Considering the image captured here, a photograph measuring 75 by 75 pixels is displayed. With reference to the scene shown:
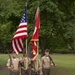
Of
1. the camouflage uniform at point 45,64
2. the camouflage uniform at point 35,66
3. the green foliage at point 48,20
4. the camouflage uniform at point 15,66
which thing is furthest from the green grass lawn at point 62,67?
the camouflage uniform at point 15,66

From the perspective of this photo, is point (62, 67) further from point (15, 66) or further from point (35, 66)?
point (15, 66)

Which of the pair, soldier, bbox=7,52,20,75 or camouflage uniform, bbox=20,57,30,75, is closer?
soldier, bbox=7,52,20,75

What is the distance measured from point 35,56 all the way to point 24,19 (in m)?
1.77

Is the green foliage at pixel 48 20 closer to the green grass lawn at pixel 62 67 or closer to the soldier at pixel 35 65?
the green grass lawn at pixel 62 67

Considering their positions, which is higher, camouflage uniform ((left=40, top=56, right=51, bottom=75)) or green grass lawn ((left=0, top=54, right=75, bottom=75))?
camouflage uniform ((left=40, top=56, right=51, bottom=75))

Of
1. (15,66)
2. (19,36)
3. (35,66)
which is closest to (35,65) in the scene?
(35,66)

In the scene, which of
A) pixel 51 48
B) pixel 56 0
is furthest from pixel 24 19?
pixel 51 48

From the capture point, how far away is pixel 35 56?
13828mm

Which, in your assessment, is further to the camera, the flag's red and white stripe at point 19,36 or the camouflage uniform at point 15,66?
the flag's red and white stripe at point 19,36

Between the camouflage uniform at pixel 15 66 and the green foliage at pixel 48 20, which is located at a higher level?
the green foliage at pixel 48 20

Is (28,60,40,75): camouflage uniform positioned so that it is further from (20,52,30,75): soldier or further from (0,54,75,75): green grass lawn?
(0,54,75,75): green grass lawn

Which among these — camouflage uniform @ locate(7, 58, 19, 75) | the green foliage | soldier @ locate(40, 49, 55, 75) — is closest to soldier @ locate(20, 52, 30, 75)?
camouflage uniform @ locate(7, 58, 19, 75)

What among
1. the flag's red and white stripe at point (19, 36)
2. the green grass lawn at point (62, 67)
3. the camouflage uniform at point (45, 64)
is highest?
the flag's red and white stripe at point (19, 36)

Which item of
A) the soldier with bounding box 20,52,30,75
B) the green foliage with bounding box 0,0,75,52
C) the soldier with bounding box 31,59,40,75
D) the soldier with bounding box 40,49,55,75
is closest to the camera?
the soldier with bounding box 20,52,30,75
